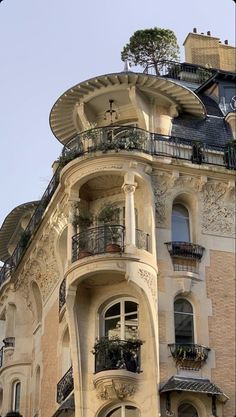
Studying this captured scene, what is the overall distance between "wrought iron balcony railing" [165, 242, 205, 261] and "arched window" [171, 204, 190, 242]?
0.54 meters

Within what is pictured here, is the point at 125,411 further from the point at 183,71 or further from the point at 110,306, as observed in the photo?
the point at 183,71

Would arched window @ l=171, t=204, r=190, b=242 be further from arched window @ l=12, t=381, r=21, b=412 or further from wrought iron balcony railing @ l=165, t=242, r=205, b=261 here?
arched window @ l=12, t=381, r=21, b=412

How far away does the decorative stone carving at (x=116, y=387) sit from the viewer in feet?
78.0

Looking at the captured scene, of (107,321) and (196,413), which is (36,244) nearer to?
(107,321)

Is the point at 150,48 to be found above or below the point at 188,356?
above

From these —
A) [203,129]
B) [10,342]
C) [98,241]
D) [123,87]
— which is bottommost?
[98,241]

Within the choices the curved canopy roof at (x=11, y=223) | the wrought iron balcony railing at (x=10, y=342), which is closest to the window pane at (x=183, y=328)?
the wrought iron balcony railing at (x=10, y=342)

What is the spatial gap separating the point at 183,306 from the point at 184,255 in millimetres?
1439

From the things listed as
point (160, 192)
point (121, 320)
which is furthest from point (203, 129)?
point (121, 320)

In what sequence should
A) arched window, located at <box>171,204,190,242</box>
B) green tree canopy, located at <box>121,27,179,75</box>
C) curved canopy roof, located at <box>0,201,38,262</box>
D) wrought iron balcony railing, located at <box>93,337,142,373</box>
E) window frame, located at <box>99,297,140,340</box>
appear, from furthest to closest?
green tree canopy, located at <box>121,27,179,75</box> → curved canopy roof, located at <box>0,201,38,262</box> → arched window, located at <box>171,204,190,242</box> → window frame, located at <box>99,297,140,340</box> → wrought iron balcony railing, located at <box>93,337,142,373</box>

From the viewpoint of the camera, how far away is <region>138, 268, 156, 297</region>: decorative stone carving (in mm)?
24875

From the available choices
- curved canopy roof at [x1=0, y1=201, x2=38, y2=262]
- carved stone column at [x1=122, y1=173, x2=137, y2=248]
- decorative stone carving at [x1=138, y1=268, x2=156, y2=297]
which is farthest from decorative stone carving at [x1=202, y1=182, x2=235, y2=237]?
curved canopy roof at [x1=0, y1=201, x2=38, y2=262]

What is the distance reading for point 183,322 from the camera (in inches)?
999

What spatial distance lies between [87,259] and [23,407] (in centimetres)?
855
